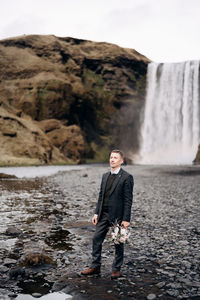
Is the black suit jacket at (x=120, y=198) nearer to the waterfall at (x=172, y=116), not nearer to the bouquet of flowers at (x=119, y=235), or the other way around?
the bouquet of flowers at (x=119, y=235)

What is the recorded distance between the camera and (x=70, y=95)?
67.2m

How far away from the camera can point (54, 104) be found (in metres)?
64.8

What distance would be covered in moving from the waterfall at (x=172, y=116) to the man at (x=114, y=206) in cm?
5929

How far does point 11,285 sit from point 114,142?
70376 mm

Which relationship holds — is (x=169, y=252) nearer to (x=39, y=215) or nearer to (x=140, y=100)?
(x=39, y=215)

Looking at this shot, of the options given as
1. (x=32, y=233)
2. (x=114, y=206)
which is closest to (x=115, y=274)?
(x=114, y=206)

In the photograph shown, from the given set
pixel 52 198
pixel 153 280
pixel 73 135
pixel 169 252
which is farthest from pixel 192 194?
pixel 73 135

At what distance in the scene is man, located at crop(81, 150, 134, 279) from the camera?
5138 millimetres

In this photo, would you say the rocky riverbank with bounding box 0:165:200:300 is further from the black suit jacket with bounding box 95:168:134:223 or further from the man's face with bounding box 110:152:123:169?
the man's face with bounding box 110:152:123:169

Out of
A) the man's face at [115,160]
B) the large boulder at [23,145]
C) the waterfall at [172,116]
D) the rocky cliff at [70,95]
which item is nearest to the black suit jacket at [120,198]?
the man's face at [115,160]

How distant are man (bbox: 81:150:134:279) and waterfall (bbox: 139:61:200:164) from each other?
5929cm

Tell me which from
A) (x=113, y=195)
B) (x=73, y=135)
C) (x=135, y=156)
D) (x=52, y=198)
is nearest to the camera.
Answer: (x=113, y=195)

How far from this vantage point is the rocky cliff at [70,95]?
191 ft

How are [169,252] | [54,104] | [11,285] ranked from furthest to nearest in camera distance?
[54,104] < [169,252] < [11,285]
